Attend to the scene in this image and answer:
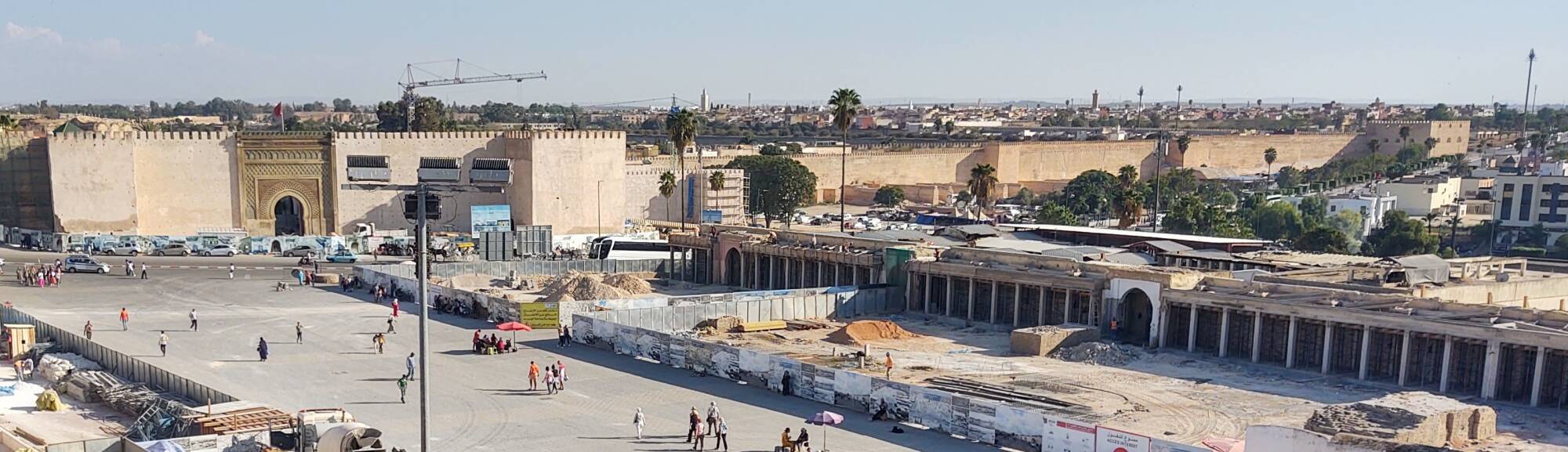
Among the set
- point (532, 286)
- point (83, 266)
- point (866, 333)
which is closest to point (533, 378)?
point (866, 333)

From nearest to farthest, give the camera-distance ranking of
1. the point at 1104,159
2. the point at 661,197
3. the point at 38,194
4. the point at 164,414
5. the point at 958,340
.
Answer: the point at 164,414 < the point at 958,340 < the point at 38,194 < the point at 661,197 < the point at 1104,159

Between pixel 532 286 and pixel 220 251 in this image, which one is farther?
pixel 220 251

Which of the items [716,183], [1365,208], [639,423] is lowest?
[639,423]

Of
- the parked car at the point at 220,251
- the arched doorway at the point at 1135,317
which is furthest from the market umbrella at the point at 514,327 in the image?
the parked car at the point at 220,251

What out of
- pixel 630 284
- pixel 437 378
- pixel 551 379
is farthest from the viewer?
pixel 630 284

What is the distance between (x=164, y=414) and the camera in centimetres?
2447

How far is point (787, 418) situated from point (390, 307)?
2068 centimetres

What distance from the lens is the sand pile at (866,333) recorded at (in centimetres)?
3800

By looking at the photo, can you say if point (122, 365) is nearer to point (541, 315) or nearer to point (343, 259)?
point (541, 315)

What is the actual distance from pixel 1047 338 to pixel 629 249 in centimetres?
2574

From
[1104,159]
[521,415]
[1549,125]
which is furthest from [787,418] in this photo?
[1549,125]

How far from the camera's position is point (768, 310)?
4131 cm

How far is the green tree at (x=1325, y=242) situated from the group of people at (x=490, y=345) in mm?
39412

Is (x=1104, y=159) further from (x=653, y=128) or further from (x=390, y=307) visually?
(x=390, y=307)
